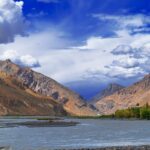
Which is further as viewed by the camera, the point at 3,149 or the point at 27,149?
the point at 27,149

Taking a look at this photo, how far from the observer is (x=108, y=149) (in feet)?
202

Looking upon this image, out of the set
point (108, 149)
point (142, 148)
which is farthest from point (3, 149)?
point (142, 148)

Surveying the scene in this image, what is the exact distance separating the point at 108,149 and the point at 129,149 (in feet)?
8.95

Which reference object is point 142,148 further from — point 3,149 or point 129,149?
point 3,149

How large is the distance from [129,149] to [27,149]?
1710cm

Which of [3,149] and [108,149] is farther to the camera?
[108,149]

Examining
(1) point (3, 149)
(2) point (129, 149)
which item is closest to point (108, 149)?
(2) point (129, 149)

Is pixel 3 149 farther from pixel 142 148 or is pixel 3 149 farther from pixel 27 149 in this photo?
pixel 142 148

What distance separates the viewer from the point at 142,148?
205 ft

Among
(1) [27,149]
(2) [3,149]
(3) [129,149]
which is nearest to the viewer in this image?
(2) [3,149]

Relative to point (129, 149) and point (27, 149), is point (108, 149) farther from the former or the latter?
point (27, 149)

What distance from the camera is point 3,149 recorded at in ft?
187

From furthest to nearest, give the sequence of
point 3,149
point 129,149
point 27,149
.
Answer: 1. point 27,149
2. point 129,149
3. point 3,149

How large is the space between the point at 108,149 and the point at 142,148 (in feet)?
15.5
